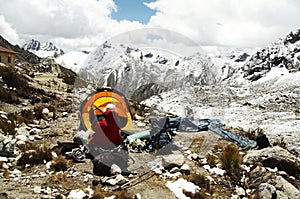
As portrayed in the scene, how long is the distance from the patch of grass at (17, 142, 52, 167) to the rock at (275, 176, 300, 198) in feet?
18.7

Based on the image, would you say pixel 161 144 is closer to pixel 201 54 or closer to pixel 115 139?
pixel 115 139

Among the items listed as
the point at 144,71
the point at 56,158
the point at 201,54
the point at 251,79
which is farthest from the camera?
the point at 251,79

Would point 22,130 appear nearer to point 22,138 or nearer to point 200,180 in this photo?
point 22,138

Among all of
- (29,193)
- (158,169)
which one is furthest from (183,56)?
(29,193)

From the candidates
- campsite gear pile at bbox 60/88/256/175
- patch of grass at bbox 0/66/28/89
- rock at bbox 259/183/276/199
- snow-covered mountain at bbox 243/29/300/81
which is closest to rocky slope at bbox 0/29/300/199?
rock at bbox 259/183/276/199

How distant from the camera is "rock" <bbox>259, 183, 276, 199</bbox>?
6.85 m

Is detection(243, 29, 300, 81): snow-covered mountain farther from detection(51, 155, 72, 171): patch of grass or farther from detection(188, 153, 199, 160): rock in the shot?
detection(51, 155, 72, 171): patch of grass

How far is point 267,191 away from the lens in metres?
6.91

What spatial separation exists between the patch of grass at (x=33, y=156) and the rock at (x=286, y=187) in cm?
571

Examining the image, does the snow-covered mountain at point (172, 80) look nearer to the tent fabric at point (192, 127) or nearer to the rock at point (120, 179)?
the tent fabric at point (192, 127)

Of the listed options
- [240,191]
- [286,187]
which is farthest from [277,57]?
[240,191]

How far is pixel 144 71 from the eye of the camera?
1332cm

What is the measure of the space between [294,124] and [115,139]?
1460cm

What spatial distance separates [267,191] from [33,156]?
5.65m
